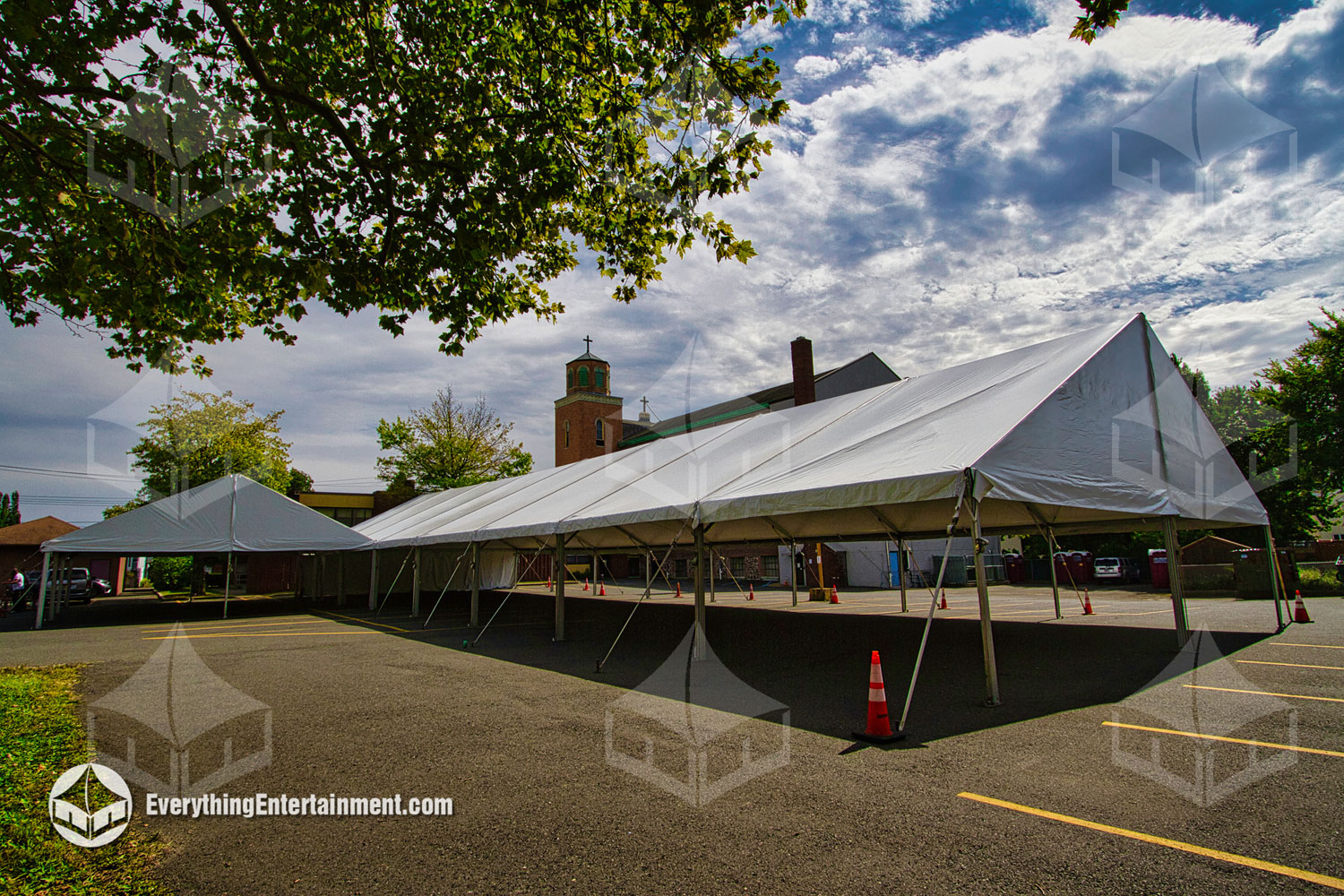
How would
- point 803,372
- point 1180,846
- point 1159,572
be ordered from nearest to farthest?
1. point 1180,846
2. point 1159,572
3. point 803,372

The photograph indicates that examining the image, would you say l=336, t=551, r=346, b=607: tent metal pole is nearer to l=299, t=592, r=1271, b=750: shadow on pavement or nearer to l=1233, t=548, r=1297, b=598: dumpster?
l=299, t=592, r=1271, b=750: shadow on pavement

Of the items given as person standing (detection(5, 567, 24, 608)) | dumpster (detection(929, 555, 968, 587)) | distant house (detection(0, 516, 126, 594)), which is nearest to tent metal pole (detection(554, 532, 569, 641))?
dumpster (detection(929, 555, 968, 587))

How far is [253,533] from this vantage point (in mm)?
19531

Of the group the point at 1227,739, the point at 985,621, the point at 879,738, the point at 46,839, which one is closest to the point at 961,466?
the point at 985,621

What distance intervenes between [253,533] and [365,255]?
15733 mm

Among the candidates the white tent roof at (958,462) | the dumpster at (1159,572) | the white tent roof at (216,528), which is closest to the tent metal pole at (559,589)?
the white tent roof at (958,462)

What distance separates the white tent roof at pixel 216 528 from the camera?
1798cm

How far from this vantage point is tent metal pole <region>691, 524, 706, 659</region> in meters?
8.91

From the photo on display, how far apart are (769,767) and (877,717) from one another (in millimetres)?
1150

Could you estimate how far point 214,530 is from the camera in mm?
19109

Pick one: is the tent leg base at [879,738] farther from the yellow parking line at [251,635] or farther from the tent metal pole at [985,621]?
the yellow parking line at [251,635]

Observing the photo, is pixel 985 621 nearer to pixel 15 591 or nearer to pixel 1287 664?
pixel 1287 664

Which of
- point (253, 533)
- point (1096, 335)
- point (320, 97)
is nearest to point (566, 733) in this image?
point (320, 97)

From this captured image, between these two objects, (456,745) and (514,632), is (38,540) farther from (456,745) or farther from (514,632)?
(456,745)
